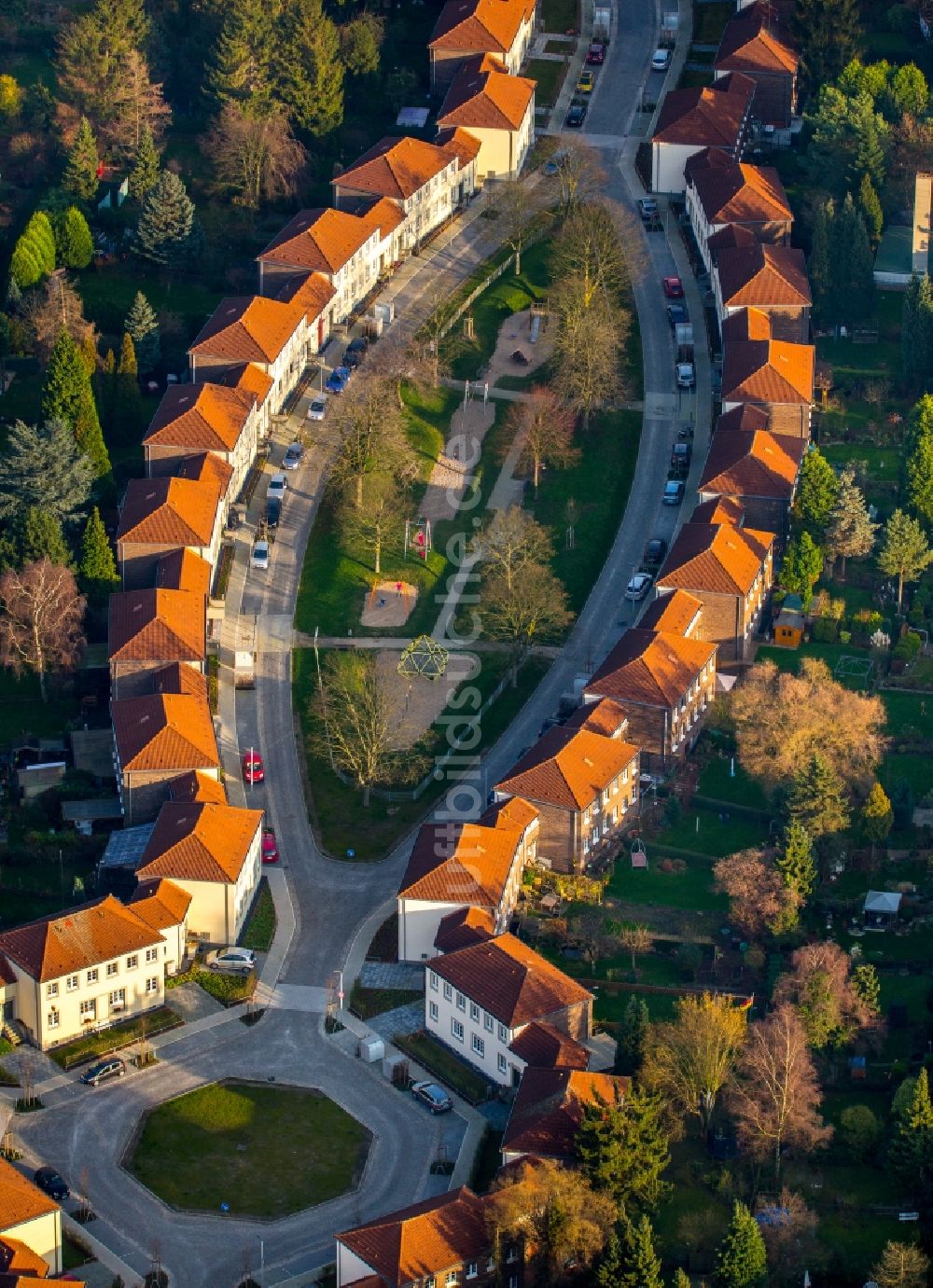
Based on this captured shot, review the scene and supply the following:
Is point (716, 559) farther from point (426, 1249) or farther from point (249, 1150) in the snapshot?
point (426, 1249)

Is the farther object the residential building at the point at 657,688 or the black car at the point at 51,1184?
the residential building at the point at 657,688

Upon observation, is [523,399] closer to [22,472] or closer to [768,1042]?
[22,472]

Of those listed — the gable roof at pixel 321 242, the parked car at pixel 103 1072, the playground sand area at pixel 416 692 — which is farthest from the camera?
the gable roof at pixel 321 242

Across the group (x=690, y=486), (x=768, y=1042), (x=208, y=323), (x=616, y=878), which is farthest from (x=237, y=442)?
(x=768, y=1042)

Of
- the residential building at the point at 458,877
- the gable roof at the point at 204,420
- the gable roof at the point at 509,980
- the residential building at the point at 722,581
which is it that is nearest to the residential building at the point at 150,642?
the gable roof at the point at 204,420

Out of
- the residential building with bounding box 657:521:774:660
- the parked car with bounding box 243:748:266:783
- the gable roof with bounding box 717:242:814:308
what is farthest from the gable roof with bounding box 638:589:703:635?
the gable roof with bounding box 717:242:814:308

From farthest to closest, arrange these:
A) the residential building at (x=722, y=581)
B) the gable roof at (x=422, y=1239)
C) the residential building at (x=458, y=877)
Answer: the residential building at (x=722, y=581)
the residential building at (x=458, y=877)
the gable roof at (x=422, y=1239)

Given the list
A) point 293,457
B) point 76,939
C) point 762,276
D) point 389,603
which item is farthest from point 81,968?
point 762,276

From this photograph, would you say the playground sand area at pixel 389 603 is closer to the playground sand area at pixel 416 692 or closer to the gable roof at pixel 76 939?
the playground sand area at pixel 416 692
